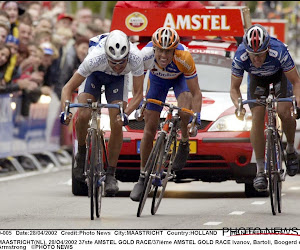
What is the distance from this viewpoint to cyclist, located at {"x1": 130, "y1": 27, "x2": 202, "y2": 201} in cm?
1252

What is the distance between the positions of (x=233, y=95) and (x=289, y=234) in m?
2.57

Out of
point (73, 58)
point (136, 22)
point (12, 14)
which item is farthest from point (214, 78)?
point (73, 58)

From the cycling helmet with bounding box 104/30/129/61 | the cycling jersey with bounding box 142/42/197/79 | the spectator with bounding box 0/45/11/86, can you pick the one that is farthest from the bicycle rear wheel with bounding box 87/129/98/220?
the spectator with bounding box 0/45/11/86

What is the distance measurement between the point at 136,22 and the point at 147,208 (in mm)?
4205

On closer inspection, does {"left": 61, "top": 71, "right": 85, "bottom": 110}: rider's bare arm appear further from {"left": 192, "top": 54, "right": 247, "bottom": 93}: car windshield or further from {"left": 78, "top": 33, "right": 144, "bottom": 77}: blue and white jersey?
{"left": 192, "top": 54, "right": 247, "bottom": 93}: car windshield

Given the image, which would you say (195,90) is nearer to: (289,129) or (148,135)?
(148,135)

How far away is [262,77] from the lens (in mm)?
13289

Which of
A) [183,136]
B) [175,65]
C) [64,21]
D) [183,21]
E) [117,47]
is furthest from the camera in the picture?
[64,21]

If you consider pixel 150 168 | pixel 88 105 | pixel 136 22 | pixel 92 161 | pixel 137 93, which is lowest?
pixel 150 168

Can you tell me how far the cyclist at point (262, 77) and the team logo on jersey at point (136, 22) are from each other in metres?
3.87

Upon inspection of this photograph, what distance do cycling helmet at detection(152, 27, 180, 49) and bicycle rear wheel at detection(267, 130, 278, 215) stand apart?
1414 mm

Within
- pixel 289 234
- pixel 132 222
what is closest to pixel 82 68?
pixel 132 222

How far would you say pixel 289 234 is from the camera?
425 inches

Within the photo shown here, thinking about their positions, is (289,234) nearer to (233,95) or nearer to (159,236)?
(159,236)
